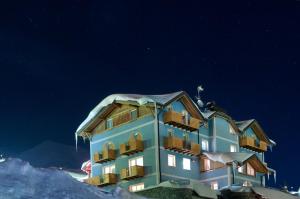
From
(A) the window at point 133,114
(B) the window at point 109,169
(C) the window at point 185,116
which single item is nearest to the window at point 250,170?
(C) the window at point 185,116

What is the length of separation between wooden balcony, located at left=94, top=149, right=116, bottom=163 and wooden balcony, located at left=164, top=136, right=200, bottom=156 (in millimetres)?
5236

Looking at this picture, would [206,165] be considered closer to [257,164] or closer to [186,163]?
[186,163]

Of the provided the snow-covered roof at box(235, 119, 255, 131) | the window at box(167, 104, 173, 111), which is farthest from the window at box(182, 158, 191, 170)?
the snow-covered roof at box(235, 119, 255, 131)

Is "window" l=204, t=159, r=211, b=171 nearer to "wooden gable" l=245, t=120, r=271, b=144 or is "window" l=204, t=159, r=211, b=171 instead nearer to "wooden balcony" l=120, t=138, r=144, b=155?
"wooden balcony" l=120, t=138, r=144, b=155

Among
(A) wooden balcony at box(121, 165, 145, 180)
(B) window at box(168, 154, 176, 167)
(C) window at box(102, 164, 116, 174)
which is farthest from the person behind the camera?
(C) window at box(102, 164, 116, 174)

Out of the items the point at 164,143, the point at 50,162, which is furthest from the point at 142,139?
the point at 50,162

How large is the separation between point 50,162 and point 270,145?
332ft

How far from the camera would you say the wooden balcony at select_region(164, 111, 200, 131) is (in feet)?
137

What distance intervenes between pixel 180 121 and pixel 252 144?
11400 mm

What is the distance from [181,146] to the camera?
4206 centimetres

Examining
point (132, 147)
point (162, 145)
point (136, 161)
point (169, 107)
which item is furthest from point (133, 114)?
point (162, 145)

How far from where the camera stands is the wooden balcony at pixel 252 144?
50219 millimetres

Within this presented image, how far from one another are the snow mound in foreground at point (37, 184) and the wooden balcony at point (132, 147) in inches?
956

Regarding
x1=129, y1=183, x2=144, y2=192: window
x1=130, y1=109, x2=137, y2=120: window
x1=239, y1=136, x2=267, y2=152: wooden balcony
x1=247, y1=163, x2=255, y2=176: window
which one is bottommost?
x1=129, y1=183, x2=144, y2=192: window
